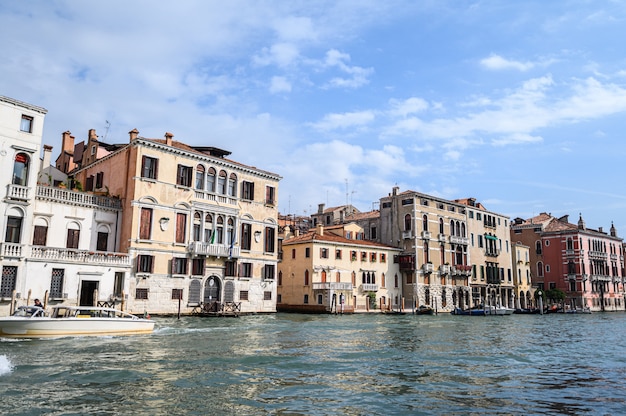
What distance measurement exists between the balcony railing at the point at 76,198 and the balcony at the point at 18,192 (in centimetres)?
149

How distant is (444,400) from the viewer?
10008mm

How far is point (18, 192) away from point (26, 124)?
351cm

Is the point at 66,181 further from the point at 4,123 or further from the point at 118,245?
the point at 4,123

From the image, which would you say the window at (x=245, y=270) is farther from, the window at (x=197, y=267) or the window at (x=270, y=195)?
the window at (x=270, y=195)

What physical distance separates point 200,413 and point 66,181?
3350cm

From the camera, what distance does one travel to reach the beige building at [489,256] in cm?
5809

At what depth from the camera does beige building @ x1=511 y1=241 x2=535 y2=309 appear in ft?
209

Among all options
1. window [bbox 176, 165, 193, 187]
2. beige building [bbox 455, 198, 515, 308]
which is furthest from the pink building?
window [bbox 176, 165, 193, 187]

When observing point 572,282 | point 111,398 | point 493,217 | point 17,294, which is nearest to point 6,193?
point 17,294

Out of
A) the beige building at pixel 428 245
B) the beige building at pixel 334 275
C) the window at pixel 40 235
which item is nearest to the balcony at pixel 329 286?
the beige building at pixel 334 275

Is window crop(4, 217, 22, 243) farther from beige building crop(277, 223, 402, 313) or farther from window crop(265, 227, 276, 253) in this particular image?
beige building crop(277, 223, 402, 313)

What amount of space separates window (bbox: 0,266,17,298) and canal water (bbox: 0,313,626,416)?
8787 mm

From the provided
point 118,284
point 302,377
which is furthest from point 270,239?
point 302,377

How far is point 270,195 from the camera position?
40.0 metres
